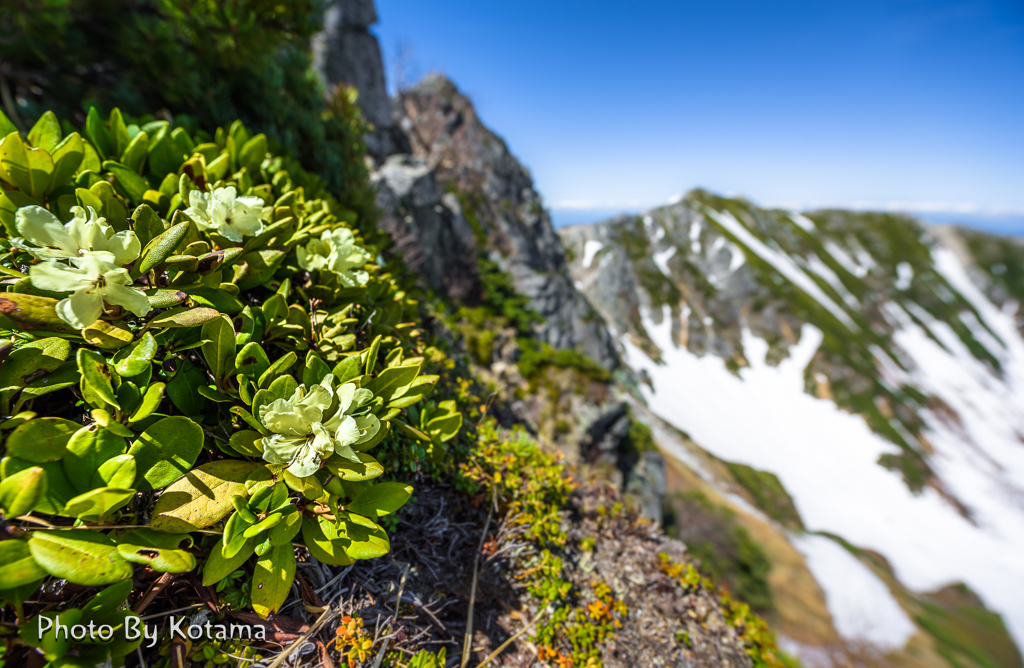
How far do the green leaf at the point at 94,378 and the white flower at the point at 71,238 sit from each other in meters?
0.26

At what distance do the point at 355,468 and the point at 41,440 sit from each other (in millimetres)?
722

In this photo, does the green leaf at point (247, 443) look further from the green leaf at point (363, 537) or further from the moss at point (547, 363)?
the moss at point (547, 363)

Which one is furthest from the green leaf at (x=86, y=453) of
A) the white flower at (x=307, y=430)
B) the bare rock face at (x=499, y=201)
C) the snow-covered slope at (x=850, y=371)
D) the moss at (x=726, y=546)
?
the snow-covered slope at (x=850, y=371)

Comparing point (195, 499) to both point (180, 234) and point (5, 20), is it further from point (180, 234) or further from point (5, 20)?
point (5, 20)

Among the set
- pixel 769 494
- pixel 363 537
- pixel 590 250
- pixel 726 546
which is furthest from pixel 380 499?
pixel 590 250

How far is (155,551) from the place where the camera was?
93 cm

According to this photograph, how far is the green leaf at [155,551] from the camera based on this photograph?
906 mm

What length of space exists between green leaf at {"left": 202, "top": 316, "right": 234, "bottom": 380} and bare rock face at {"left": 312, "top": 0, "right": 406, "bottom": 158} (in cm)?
948

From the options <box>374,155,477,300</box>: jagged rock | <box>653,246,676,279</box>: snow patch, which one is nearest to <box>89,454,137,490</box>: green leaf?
<box>374,155,477,300</box>: jagged rock

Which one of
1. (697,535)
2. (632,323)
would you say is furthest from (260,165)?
(632,323)

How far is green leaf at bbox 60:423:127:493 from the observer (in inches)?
36.7

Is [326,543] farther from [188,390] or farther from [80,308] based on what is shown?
[80,308]

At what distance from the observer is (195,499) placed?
1088mm

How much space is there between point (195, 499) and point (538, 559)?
178 centimetres
